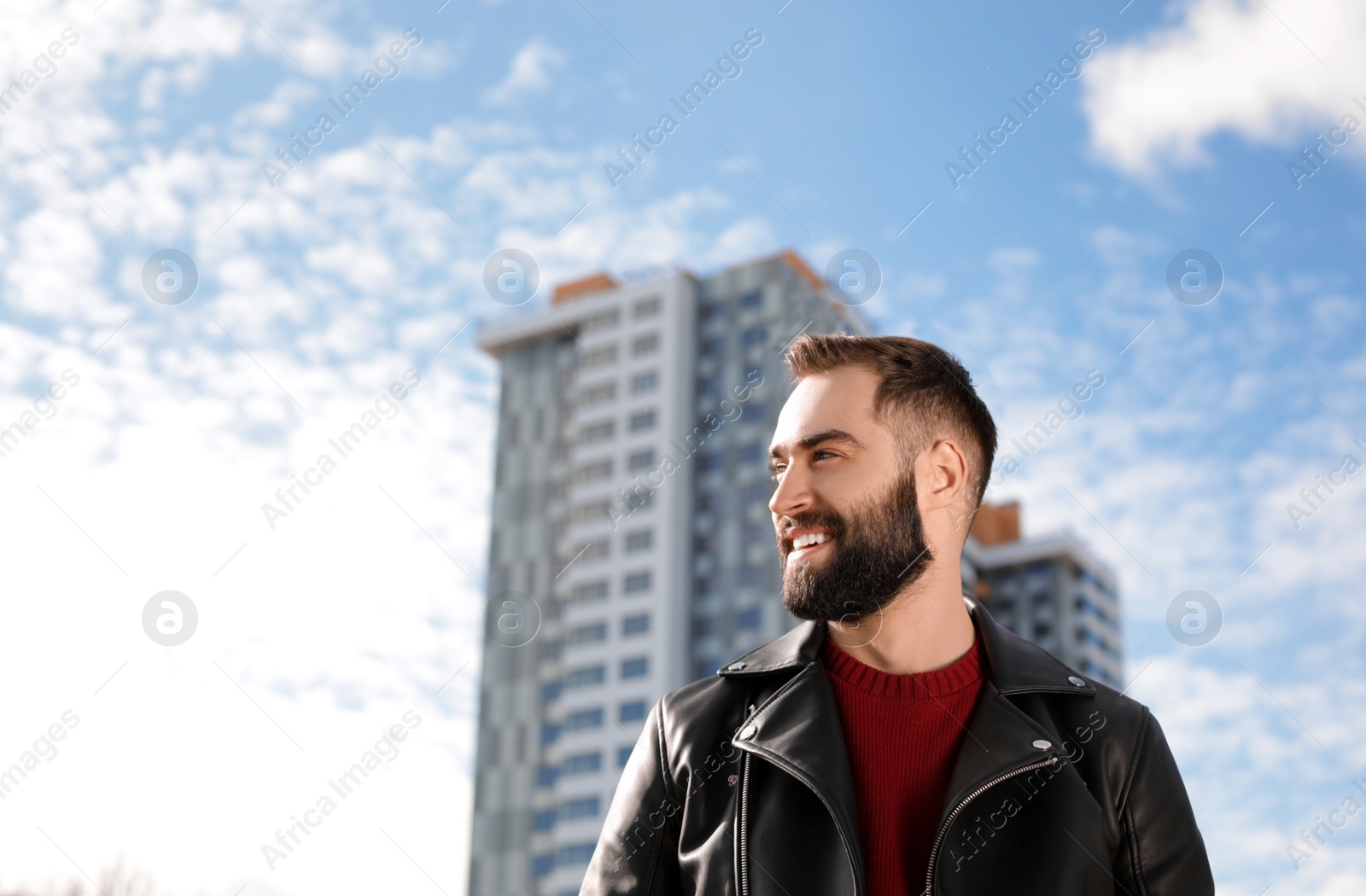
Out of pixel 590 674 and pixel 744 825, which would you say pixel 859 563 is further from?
pixel 590 674

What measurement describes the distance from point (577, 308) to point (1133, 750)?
227 ft

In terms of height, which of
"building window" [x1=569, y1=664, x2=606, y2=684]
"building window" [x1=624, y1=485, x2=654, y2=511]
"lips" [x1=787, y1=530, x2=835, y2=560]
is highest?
"building window" [x1=624, y1=485, x2=654, y2=511]

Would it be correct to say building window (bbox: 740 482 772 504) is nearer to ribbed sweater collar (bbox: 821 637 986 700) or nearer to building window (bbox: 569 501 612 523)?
building window (bbox: 569 501 612 523)

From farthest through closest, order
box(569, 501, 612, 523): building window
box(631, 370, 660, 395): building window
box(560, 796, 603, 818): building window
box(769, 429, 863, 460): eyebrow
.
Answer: box(569, 501, 612, 523): building window → box(631, 370, 660, 395): building window → box(560, 796, 603, 818): building window → box(769, 429, 863, 460): eyebrow

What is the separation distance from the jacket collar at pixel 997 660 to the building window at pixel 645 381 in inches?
2509

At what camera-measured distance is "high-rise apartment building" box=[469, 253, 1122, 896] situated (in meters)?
62.5

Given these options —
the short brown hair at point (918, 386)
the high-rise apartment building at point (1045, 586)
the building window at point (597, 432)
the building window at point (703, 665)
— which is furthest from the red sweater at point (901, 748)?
the high-rise apartment building at point (1045, 586)

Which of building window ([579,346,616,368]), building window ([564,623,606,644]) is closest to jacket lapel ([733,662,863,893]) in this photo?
building window ([564,623,606,644])

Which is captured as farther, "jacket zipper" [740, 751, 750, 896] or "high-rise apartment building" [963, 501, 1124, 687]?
"high-rise apartment building" [963, 501, 1124, 687]

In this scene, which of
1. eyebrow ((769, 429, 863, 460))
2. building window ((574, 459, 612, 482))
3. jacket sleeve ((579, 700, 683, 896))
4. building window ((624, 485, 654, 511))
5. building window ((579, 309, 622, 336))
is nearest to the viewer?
jacket sleeve ((579, 700, 683, 896))

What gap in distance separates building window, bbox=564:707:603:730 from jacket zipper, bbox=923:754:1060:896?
2384 inches

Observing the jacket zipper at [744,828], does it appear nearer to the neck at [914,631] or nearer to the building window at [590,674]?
the neck at [914,631]

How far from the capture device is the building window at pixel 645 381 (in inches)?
2648

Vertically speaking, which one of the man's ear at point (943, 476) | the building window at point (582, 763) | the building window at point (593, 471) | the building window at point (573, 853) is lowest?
the building window at point (573, 853)
